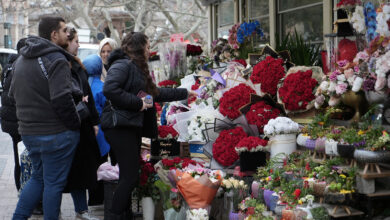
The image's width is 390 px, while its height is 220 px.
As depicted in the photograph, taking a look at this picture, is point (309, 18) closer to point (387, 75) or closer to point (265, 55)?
point (265, 55)

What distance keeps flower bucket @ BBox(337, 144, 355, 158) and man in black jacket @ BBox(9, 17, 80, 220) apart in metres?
2.12

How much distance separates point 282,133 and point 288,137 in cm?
7

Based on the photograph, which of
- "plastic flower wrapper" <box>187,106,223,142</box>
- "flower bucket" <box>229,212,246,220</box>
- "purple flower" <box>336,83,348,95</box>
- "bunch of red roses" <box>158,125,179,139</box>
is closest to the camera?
"purple flower" <box>336,83,348,95</box>

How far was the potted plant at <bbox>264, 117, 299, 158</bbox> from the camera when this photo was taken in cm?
474

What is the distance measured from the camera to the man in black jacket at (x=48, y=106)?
4.50 meters

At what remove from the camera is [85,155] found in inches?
208

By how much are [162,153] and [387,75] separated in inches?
127

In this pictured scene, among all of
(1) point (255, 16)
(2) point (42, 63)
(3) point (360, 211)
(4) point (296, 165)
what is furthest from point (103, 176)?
(1) point (255, 16)

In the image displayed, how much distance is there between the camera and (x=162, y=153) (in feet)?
20.5

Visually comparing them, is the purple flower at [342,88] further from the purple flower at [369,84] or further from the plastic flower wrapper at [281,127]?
the plastic flower wrapper at [281,127]

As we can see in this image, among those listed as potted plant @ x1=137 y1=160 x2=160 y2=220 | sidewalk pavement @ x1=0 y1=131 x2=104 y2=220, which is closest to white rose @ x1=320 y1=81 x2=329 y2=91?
potted plant @ x1=137 y1=160 x2=160 y2=220

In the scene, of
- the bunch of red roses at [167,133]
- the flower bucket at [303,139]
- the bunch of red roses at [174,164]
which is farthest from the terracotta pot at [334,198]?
the bunch of red roses at [167,133]

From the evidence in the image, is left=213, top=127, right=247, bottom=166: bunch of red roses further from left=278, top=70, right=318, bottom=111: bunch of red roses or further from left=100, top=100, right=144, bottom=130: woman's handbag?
left=100, top=100, right=144, bottom=130: woman's handbag

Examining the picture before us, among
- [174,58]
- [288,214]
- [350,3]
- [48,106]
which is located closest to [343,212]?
[288,214]
